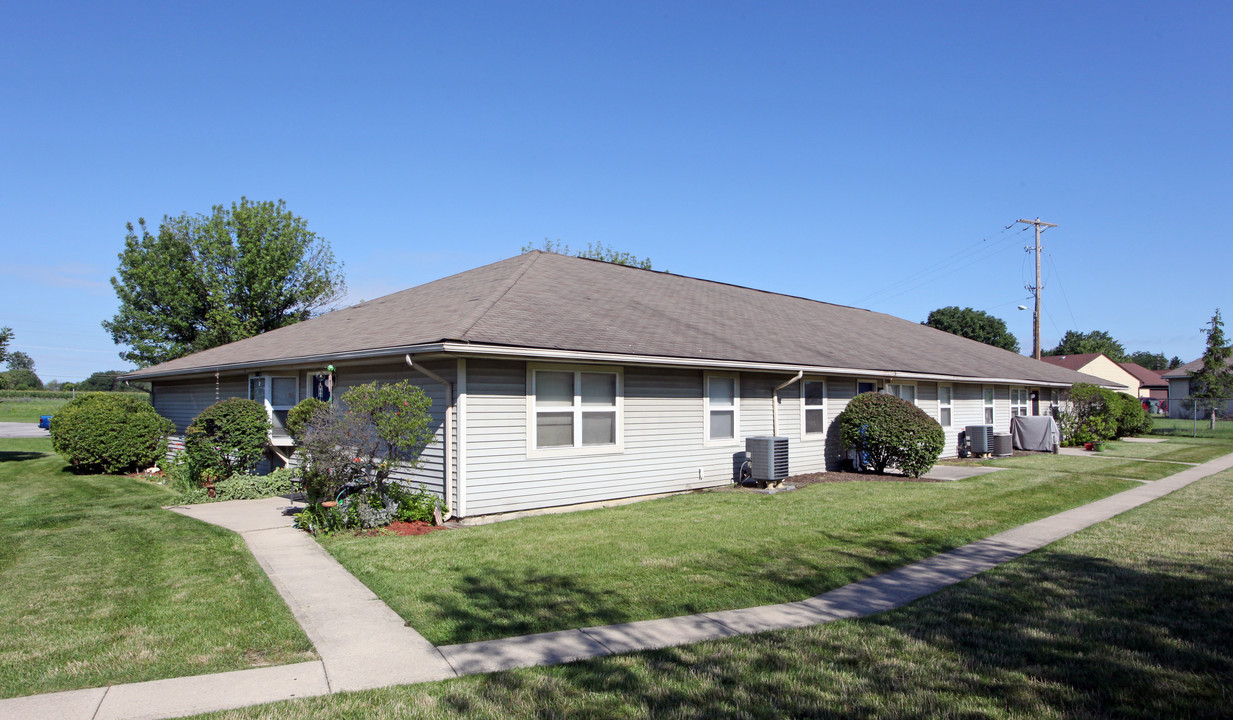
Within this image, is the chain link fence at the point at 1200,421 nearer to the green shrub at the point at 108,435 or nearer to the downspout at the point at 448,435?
the downspout at the point at 448,435

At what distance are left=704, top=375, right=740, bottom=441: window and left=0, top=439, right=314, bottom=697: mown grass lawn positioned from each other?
26.9ft

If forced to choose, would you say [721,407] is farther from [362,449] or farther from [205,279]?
[205,279]

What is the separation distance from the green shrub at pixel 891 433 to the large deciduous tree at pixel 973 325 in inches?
2465

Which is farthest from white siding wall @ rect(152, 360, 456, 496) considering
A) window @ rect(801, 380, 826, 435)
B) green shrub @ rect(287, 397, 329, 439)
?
window @ rect(801, 380, 826, 435)

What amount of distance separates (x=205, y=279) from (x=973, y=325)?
6766 cm

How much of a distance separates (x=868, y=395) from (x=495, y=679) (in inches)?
553

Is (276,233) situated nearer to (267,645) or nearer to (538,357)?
(538,357)

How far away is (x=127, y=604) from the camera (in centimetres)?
654

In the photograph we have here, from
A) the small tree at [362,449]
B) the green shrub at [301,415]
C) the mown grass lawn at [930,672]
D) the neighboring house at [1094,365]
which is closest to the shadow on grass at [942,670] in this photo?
the mown grass lawn at [930,672]

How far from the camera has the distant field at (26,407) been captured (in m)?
54.2

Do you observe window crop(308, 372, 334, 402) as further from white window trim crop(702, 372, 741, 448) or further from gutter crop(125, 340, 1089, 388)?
white window trim crop(702, 372, 741, 448)

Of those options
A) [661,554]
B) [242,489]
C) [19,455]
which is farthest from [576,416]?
[19,455]

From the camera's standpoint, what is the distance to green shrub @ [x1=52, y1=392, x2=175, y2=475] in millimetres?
17547

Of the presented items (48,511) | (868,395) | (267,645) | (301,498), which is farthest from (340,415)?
(868,395)
